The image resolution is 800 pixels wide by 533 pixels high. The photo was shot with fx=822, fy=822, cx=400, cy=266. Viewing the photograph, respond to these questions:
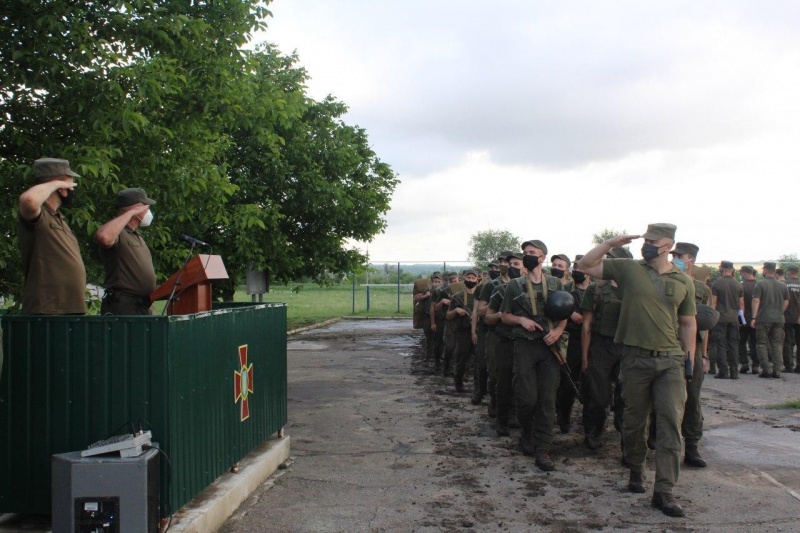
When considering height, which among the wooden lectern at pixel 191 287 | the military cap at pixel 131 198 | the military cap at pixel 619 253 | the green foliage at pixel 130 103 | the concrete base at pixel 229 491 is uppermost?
the green foliage at pixel 130 103

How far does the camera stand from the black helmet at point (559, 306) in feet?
24.9

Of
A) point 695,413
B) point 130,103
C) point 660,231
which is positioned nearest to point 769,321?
point 695,413

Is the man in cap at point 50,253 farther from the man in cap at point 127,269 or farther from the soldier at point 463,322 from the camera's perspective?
the soldier at point 463,322

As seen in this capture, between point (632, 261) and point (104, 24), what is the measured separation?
5.61 m

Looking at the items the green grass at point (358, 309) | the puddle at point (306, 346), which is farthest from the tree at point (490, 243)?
the puddle at point (306, 346)

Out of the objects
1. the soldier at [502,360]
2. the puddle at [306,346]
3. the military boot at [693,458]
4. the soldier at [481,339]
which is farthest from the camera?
the puddle at [306,346]

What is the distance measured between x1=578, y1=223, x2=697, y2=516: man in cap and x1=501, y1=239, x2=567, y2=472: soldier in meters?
1.00

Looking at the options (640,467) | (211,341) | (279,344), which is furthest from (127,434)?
(640,467)

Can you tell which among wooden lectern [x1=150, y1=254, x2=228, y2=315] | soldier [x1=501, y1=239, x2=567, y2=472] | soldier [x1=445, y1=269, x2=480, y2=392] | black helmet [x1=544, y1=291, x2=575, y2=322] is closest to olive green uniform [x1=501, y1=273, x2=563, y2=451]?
soldier [x1=501, y1=239, x2=567, y2=472]

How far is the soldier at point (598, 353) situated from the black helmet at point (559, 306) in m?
0.62

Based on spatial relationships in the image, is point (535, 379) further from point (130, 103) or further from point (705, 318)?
point (130, 103)

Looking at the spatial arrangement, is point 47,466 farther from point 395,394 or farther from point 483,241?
point 483,241

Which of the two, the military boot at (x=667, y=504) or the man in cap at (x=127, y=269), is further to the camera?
the military boot at (x=667, y=504)

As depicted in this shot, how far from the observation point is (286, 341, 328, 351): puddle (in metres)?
20.3
